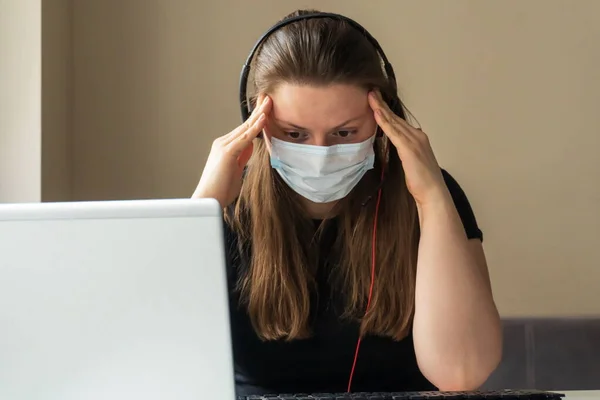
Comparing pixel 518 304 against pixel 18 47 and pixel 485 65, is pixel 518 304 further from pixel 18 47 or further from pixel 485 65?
pixel 18 47

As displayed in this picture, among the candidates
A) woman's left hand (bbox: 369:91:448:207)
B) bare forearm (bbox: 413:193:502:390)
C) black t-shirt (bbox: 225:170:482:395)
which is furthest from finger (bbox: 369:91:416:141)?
black t-shirt (bbox: 225:170:482:395)

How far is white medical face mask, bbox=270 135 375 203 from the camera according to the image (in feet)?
3.38

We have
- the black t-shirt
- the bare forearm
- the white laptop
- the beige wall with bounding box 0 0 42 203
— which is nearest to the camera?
the white laptop

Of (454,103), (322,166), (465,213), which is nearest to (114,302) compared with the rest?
(322,166)

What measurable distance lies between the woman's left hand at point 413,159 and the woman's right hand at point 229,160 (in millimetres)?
179

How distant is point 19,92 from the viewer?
148 cm

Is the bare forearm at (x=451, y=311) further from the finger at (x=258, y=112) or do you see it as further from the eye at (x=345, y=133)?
the finger at (x=258, y=112)

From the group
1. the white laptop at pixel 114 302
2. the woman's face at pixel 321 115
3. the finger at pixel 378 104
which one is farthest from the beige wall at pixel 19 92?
the white laptop at pixel 114 302

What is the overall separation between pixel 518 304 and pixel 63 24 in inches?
55.8

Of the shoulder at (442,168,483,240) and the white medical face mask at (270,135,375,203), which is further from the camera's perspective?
the shoulder at (442,168,483,240)

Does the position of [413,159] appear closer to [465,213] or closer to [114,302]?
[465,213]

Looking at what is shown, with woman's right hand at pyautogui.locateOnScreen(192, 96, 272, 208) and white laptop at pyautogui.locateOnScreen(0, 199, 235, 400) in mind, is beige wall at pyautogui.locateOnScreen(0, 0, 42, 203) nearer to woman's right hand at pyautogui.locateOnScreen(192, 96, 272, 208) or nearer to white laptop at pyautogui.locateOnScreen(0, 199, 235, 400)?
woman's right hand at pyautogui.locateOnScreen(192, 96, 272, 208)

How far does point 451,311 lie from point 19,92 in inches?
41.8

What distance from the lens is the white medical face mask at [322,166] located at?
40.5 inches
